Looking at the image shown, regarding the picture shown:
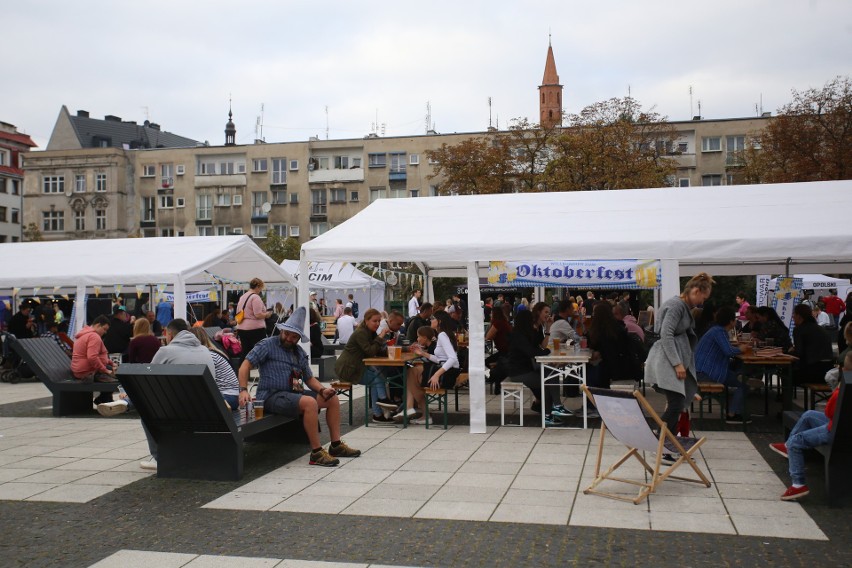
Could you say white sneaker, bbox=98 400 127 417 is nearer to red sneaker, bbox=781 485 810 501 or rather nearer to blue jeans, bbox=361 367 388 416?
blue jeans, bbox=361 367 388 416

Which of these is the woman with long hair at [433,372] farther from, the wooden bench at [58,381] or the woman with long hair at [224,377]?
the wooden bench at [58,381]

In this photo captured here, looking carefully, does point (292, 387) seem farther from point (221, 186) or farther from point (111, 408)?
point (221, 186)

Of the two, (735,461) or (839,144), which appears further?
(839,144)

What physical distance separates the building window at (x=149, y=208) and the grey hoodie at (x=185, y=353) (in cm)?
6555

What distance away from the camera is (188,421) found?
7.29 m

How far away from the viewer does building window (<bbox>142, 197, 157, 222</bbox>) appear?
69.7 meters

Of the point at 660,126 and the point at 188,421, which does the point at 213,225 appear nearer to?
the point at 660,126

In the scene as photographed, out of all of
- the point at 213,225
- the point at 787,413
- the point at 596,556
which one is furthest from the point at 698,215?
the point at 213,225

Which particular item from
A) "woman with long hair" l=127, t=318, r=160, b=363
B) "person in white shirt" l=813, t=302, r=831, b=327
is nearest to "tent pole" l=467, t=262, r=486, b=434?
"woman with long hair" l=127, t=318, r=160, b=363

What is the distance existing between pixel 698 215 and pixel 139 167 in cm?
6608

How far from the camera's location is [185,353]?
7.63m

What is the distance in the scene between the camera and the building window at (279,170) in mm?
67750

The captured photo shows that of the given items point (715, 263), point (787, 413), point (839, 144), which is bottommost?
point (787, 413)

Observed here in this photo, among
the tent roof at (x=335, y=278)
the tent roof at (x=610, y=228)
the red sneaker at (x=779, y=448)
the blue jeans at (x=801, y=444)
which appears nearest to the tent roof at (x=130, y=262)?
the tent roof at (x=610, y=228)
